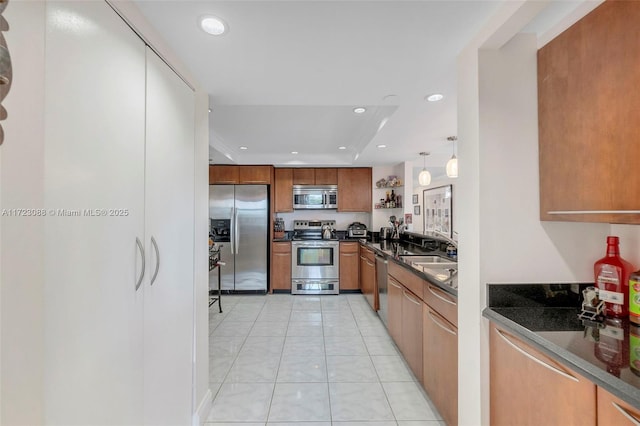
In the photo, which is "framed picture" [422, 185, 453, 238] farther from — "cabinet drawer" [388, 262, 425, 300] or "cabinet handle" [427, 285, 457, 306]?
"cabinet handle" [427, 285, 457, 306]

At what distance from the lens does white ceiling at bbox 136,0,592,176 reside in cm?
109

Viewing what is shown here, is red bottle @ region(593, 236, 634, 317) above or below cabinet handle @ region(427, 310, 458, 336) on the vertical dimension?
above

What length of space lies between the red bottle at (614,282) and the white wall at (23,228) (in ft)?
6.56

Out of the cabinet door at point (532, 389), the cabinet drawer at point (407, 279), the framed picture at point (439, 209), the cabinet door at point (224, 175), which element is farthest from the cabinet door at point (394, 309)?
the cabinet door at point (224, 175)

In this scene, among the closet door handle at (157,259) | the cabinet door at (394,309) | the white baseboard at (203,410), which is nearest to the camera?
the closet door handle at (157,259)

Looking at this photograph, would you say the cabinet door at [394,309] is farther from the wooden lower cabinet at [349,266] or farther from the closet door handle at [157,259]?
the closet door handle at [157,259]

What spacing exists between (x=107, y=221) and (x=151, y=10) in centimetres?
88

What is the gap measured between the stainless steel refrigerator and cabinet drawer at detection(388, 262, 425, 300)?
2461 millimetres

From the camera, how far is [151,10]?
3.60 ft

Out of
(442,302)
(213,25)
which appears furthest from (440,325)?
(213,25)

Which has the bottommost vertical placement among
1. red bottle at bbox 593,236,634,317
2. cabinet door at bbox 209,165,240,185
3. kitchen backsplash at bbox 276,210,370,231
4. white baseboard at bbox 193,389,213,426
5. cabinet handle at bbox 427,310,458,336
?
white baseboard at bbox 193,389,213,426

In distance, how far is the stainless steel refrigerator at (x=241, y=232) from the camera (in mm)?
4434

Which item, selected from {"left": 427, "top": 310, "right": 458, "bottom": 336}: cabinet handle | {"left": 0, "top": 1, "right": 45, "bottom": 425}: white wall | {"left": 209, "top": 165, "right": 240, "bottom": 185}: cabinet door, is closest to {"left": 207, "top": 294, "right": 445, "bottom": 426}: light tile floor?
{"left": 427, "top": 310, "right": 458, "bottom": 336}: cabinet handle

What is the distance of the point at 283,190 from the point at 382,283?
2.48 m
